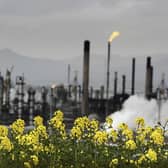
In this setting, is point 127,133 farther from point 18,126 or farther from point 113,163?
point 18,126

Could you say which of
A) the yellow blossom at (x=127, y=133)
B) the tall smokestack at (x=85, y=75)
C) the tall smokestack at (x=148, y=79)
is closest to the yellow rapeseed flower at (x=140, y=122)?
the yellow blossom at (x=127, y=133)

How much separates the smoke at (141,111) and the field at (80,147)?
1688cm

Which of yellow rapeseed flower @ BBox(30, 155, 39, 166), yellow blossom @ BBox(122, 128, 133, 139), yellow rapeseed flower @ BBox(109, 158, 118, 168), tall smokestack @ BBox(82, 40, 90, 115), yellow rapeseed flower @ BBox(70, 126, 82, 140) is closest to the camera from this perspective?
yellow rapeseed flower @ BBox(30, 155, 39, 166)

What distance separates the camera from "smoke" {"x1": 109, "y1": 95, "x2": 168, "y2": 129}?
26888 mm

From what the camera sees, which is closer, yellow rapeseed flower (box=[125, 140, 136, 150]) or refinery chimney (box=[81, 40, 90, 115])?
yellow rapeseed flower (box=[125, 140, 136, 150])

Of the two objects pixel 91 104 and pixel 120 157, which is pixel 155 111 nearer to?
pixel 91 104

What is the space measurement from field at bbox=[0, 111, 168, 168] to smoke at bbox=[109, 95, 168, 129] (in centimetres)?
1688

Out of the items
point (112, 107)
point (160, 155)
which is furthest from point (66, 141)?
point (112, 107)

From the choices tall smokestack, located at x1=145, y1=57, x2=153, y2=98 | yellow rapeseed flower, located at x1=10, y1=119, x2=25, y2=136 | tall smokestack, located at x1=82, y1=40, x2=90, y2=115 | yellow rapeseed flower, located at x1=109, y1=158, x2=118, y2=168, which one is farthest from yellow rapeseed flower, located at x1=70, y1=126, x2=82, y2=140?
tall smokestack, located at x1=145, y1=57, x2=153, y2=98

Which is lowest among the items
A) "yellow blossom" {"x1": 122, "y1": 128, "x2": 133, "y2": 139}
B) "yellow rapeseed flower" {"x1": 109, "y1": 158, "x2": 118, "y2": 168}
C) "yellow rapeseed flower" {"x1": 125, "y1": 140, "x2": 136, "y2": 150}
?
"yellow rapeseed flower" {"x1": 109, "y1": 158, "x2": 118, "y2": 168}

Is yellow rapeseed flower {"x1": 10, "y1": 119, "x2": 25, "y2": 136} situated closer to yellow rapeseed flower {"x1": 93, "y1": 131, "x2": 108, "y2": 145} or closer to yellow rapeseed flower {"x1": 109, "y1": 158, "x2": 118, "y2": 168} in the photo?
yellow rapeseed flower {"x1": 93, "y1": 131, "x2": 108, "y2": 145}

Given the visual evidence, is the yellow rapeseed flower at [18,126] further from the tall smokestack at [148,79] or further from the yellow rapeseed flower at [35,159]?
the tall smokestack at [148,79]

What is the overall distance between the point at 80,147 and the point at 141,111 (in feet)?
70.4

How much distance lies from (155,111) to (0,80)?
903 cm
